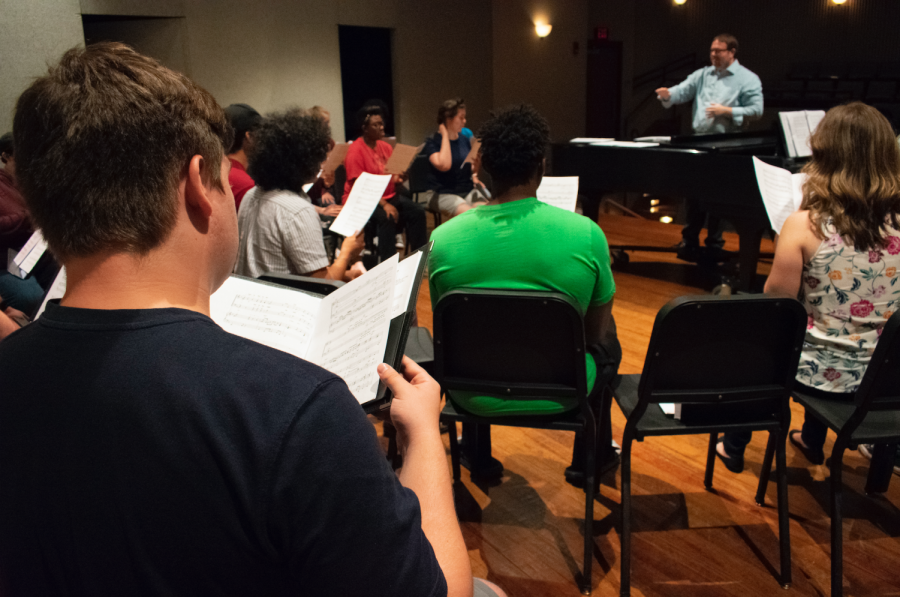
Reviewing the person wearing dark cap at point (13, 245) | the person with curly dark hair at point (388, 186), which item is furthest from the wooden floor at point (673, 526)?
the person with curly dark hair at point (388, 186)

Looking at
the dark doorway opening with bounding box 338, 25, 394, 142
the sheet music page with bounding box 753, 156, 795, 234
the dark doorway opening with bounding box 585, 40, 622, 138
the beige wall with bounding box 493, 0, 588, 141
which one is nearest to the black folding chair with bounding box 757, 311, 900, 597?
the sheet music page with bounding box 753, 156, 795, 234

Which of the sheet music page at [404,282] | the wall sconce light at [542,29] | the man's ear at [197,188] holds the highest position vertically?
the wall sconce light at [542,29]

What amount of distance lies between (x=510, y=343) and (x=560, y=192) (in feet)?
4.27

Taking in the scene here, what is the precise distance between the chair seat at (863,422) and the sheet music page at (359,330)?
145 cm

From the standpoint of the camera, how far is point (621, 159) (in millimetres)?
4484

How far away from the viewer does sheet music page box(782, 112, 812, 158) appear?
144 inches

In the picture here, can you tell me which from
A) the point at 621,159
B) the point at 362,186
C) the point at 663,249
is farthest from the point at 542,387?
the point at 663,249

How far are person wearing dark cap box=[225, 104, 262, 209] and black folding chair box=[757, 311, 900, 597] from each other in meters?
2.30

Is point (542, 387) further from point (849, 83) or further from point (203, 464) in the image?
point (849, 83)

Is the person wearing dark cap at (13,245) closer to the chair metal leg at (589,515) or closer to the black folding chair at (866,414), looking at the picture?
the chair metal leg at (589,515)

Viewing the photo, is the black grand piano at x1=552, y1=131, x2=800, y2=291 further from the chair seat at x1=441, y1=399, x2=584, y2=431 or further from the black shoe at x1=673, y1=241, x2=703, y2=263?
the chair seat at x1=441, y1=399, x2=584, y2=431

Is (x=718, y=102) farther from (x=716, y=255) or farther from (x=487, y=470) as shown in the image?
(x=487, y=470)

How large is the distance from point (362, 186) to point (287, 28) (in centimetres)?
418

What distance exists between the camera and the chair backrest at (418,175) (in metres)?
5.68
